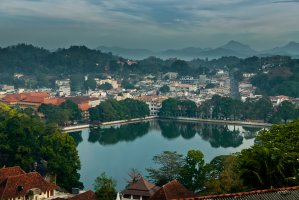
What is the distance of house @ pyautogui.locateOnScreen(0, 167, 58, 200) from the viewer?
15.1 m

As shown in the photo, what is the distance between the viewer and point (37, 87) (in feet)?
238

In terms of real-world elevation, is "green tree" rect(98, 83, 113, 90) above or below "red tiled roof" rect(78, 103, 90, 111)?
above

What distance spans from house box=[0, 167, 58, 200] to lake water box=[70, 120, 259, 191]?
5.49m

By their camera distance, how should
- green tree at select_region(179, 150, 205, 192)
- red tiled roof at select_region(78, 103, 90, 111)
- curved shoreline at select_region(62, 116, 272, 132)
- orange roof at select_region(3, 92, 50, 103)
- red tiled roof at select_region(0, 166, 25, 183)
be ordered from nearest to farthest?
1. green tree at select_region(179, 150, 205, 192)
2. red tiled roof at select_region(0, 166, 25, 183)
3. curved shoreline at select_region(62, 116, 272, 132)
4. red tiled roof at select_region(78, 103, 90, 111)
5. orange roof at select_region(3, 92, 50, 103)

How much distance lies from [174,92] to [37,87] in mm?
19379

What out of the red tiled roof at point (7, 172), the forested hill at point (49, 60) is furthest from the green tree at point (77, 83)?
the red tiled roof at point (7, 172)

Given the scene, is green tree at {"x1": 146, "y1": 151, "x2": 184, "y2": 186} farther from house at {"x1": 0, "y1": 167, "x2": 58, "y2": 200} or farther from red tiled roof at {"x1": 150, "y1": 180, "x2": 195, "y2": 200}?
house at {"x1": 0, "y1": 167, "x2": 58, "y2": 200}

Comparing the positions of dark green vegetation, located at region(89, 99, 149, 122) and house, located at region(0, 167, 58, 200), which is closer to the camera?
house, located at region(0, 167, 58, 200)

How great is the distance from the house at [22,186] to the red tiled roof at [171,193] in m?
3.93

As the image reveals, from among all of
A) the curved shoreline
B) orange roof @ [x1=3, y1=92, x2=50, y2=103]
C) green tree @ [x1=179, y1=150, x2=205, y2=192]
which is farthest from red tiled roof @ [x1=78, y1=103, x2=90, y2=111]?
green tree @ [x1=179, y1=150, x2=205, y2=192]

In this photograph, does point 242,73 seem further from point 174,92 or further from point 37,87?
point 37,87

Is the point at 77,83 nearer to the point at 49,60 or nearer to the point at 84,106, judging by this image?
the point at 49,60

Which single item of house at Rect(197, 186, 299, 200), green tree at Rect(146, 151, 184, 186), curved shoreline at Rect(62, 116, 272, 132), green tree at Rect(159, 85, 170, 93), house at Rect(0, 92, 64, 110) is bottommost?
curved shoreline at Rect(62, 116, 272, 132)

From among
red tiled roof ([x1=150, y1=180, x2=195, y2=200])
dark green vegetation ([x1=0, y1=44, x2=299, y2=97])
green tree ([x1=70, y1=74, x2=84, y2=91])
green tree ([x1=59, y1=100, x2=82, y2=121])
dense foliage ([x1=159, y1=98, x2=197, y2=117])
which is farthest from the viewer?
dark green vegetation ([x1=0, y1=44, x2=299, y2=97])
